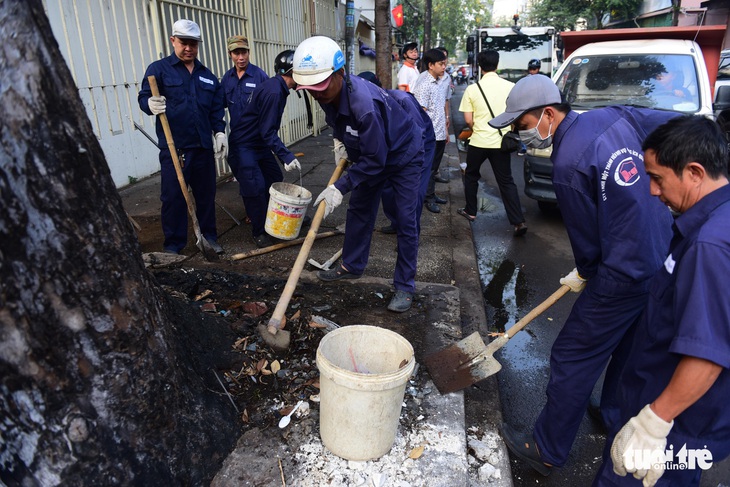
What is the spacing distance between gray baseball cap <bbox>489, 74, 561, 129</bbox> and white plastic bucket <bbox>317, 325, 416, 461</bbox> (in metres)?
1.30

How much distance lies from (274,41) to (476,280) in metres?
6.99

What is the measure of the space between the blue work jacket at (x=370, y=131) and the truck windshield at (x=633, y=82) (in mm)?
3312

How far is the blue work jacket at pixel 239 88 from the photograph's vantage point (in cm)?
502

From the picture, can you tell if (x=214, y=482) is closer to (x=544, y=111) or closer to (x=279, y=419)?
(x=279, y=419)

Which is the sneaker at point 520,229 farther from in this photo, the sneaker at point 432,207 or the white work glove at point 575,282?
the white work glove at point 575,282

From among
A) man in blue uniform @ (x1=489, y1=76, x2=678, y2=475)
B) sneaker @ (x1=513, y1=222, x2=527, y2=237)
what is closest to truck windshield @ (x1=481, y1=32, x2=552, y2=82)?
sneaker @ (x1=513, y1=222, x2=527, y2=237)

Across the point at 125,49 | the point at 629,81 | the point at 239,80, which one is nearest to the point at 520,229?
the point at 629,81

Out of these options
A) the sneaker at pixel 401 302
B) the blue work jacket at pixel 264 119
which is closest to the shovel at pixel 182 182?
the blue work jacket at pixel 264 119

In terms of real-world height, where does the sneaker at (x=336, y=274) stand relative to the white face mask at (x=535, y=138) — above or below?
below

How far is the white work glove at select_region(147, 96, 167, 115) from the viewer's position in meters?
4.12

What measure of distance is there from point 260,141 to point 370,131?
6.49 ft

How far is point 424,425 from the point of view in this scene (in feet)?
8.65

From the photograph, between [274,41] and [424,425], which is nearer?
[424,425]

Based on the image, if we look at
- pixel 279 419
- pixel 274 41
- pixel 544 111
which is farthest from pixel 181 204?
pixel 274 41
